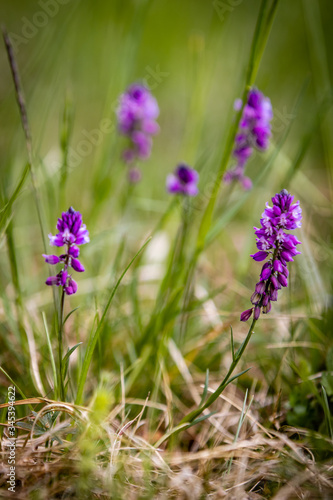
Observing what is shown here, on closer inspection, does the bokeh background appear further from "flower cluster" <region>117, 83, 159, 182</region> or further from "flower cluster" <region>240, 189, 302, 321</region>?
"flower cluster" <region>240, 189, 302, 321</region>

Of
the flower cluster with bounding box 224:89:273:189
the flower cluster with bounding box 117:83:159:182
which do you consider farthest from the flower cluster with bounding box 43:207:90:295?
the flower cluster with bounding box 117:83:159:182

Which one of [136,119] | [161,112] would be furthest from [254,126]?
[161,112]

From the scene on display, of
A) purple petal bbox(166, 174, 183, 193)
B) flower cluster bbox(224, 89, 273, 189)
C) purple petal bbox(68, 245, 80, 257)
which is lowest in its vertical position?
purple petal bbox(68, 245, 80, 257)

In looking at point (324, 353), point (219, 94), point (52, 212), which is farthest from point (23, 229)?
point (219, 94)

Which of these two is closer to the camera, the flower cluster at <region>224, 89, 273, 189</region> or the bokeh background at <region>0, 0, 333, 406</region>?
the flower cluster at <region>224, 89, 273, 189</region>

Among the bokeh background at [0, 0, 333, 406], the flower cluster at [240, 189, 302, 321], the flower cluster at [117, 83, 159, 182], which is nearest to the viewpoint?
the flower cluster at [240, 189, 302, 321]

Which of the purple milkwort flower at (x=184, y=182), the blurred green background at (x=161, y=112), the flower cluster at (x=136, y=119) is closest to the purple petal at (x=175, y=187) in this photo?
the purple milkwort flower at (x=184, y=182)
